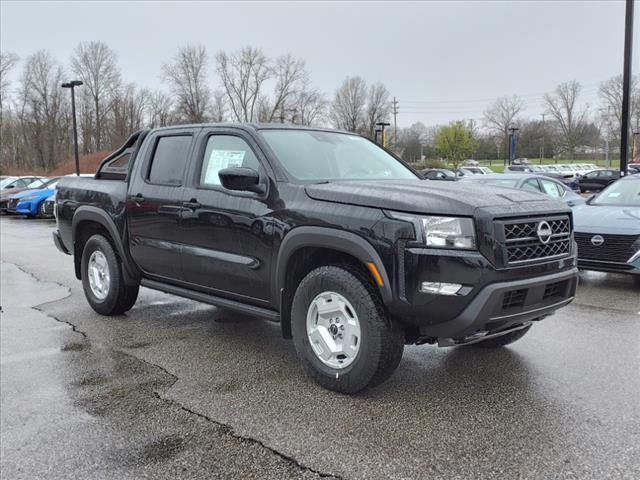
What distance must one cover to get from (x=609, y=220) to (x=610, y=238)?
0.36m

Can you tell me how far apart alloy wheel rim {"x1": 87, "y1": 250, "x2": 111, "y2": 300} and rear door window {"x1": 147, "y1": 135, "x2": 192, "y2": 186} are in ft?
4.16

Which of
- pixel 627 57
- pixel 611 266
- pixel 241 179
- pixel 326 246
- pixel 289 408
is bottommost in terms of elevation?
pixel 289 408

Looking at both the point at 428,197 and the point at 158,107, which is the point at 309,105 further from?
the point at 428,197

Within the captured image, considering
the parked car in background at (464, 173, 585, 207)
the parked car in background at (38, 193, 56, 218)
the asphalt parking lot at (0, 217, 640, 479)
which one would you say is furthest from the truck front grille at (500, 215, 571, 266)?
the parked car in background at (38, 193, 56, 218)

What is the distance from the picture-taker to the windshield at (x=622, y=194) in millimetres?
8484

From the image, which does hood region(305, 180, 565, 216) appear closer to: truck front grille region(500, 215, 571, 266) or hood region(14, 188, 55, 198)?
truck front grille region(500, 215, 571, 266)

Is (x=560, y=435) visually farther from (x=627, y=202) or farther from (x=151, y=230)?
(x=627, y=202)

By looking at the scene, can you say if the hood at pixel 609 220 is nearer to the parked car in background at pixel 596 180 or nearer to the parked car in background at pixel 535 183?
the parked car in background at pixel 535 183

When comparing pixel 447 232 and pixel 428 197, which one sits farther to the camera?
pixel 428 197

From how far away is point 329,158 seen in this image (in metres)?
4.84

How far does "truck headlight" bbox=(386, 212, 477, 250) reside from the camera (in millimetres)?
3502

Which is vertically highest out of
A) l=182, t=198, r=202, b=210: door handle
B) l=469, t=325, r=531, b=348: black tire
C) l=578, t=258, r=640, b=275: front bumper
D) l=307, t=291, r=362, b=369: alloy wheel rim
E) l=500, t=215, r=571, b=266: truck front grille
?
l=182, t=198, r=202, b=210: door handle

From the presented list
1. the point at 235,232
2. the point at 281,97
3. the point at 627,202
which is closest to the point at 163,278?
the point at 235,232

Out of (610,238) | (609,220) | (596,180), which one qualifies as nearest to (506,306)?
(610,238)
